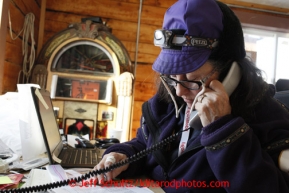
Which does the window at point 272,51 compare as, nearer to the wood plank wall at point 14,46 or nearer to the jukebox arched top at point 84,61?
the jukebox arched top at point 84,61

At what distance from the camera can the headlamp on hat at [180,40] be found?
0.83 meters

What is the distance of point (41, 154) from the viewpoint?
3.63 feet

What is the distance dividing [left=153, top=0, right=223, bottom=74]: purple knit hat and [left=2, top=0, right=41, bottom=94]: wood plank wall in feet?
4.85

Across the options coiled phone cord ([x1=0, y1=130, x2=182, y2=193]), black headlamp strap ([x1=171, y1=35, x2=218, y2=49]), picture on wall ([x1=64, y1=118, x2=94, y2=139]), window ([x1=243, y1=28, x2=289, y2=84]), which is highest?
window ([x1=243, y1=28, x2=289, y2=84])

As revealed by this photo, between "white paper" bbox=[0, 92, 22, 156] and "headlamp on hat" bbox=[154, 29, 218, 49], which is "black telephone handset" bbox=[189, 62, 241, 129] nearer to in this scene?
"headlamp on hat" bbox=[154, 29, 218, 49]

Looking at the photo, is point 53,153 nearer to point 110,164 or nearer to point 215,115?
point 110,164

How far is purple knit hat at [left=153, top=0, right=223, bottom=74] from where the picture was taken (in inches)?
32.4

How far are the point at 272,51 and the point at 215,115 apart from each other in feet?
8.92

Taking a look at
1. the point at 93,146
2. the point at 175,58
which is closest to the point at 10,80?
the point at 93,146

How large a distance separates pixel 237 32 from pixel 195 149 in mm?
406

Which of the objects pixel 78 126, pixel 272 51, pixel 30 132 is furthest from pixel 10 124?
pixel 272 51

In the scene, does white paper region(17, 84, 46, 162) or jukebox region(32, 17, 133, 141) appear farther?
jukebox region(32, 17, 133, 141)

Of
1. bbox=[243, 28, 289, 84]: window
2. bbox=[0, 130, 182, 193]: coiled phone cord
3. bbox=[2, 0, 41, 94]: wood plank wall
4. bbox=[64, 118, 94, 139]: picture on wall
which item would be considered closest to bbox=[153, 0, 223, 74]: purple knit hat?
bbox=[0, 130, 182, 193]: coiled phone cord

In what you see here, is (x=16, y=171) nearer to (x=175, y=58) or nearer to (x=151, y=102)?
(x=151, y=102)
